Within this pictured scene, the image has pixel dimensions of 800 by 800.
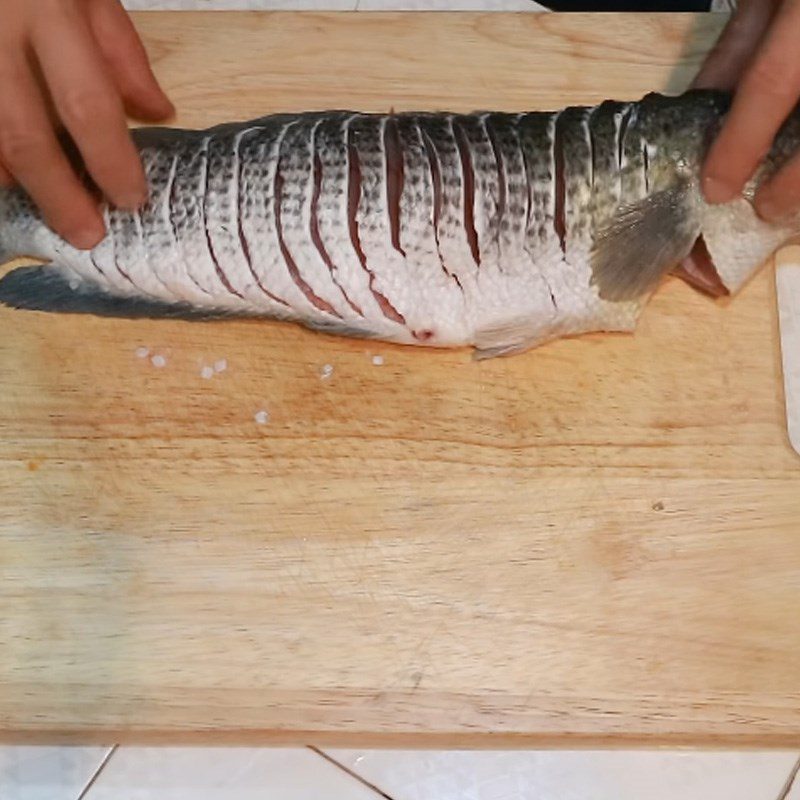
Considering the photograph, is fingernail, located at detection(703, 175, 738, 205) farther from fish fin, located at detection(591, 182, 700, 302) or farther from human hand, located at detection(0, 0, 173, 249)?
human hand, located at detection(0, 0, 173, 249)

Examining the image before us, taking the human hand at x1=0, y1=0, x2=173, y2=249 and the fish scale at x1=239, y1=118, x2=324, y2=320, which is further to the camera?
the fish scale at x1=239, y1=118, x2=324, y2=320

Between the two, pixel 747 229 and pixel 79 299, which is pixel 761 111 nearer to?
pixel 747 229

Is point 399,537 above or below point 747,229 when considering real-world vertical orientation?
below

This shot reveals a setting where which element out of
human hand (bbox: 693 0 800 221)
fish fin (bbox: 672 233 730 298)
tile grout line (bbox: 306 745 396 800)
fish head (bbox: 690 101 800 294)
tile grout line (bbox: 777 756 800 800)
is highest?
human hand (bbox: 693 0 800 221)

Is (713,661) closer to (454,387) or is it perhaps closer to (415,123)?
(454,387)

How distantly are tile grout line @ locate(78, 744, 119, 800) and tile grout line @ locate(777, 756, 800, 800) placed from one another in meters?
0.96

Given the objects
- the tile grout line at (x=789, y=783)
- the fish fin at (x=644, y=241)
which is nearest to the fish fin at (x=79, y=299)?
the fish fin at (x=644, y=241)

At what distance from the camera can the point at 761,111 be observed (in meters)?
1.53

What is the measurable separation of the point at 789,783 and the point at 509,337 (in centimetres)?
76

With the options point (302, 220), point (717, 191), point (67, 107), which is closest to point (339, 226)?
point (302, 220)

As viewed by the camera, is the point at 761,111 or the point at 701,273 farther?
the point at 701,273

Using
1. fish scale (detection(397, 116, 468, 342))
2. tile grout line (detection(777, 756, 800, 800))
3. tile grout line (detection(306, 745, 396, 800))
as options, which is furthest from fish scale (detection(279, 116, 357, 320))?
tile grout line (detection(777, 756, 800, 800))

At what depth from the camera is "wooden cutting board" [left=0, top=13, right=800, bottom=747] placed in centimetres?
153

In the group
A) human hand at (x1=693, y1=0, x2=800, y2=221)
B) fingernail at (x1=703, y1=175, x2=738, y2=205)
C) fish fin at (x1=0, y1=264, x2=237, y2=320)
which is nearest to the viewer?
human hand at (x1=693, y1=0, x2=800, y2=221)
